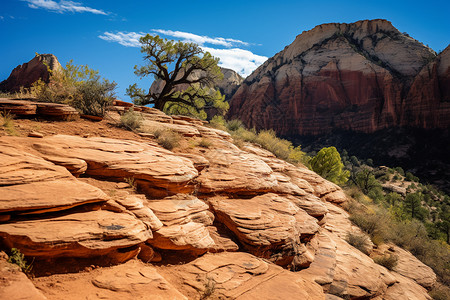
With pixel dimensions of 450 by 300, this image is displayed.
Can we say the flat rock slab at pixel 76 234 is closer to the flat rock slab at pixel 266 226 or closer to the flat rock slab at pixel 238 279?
the flat rock slab at pixel 238 279

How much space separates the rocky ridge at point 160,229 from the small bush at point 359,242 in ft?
2.09

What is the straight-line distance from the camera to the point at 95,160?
15.3 feet

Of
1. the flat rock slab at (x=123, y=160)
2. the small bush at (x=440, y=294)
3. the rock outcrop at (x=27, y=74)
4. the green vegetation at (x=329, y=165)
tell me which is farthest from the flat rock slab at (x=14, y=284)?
the rock outcrop at (x=27, y=74)

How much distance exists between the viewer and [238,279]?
4148 millimetres

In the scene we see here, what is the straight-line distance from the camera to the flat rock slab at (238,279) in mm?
3752

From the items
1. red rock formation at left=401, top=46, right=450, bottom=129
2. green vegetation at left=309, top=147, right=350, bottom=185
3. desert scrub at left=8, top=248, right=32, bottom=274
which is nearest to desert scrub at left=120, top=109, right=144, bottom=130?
desert scrub at left=8, top=248, right=32, bottom=274

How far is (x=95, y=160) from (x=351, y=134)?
6402cm

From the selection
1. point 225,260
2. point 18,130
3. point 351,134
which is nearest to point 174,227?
point 225,260

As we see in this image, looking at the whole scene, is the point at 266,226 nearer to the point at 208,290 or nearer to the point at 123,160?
the point at 208,290

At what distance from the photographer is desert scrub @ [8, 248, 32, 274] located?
2743 millimetres

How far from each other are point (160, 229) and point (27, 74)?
52.9 m

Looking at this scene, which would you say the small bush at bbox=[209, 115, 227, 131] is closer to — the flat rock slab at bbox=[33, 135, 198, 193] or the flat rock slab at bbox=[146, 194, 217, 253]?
the flat rock slab at bbox=[33, 135, 198, 193]

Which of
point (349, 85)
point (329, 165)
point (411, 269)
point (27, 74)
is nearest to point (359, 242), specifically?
point (411, 269)

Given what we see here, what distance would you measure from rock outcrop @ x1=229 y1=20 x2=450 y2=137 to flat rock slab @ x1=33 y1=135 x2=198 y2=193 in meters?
62.6
